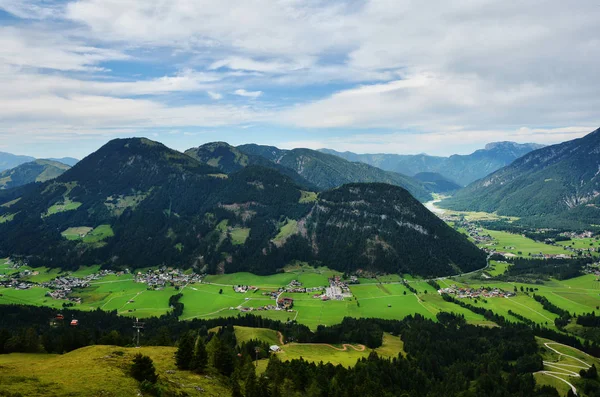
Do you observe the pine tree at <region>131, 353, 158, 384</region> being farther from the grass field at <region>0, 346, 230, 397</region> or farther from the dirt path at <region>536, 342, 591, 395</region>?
the dirt path at <region>536, 342, 591, 395</region>

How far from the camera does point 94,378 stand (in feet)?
151

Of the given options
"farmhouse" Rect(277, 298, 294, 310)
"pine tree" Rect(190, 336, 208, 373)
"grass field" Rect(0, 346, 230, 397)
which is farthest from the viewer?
"farmhouse" Rect(277, 298, 294, 310)

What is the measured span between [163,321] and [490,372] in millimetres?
121716

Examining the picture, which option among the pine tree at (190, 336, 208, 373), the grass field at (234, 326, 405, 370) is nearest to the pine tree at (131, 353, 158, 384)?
the pine tree at (190, 336, 208, 373)

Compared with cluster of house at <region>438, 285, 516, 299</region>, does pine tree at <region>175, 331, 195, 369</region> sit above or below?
above

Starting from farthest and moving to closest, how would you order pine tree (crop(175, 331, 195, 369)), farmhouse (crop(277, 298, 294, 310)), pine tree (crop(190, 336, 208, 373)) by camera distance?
farmhouse (crop(277, 298, 294, 310))
pine tree (crop(190, 336, 208, 373))
pine tree (crop(175, 331, 195, 369))

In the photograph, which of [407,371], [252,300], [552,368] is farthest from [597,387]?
[252,300]

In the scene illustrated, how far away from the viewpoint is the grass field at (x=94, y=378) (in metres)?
41.6

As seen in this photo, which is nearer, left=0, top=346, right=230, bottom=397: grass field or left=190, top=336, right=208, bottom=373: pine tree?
left=0, top=346, right=230, bottom=397: grass field

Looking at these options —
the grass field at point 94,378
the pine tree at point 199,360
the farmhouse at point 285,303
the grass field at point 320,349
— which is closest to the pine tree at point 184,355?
the pine tree at point 199,360

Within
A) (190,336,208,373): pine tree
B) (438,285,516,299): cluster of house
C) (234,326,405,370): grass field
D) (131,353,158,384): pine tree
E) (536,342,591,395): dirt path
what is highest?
(131,353,158,384): pine tree

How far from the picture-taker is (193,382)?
191ft

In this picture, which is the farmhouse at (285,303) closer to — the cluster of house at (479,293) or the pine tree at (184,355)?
the cluster of house at (479,293)

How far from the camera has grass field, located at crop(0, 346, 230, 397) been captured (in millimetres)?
41562
